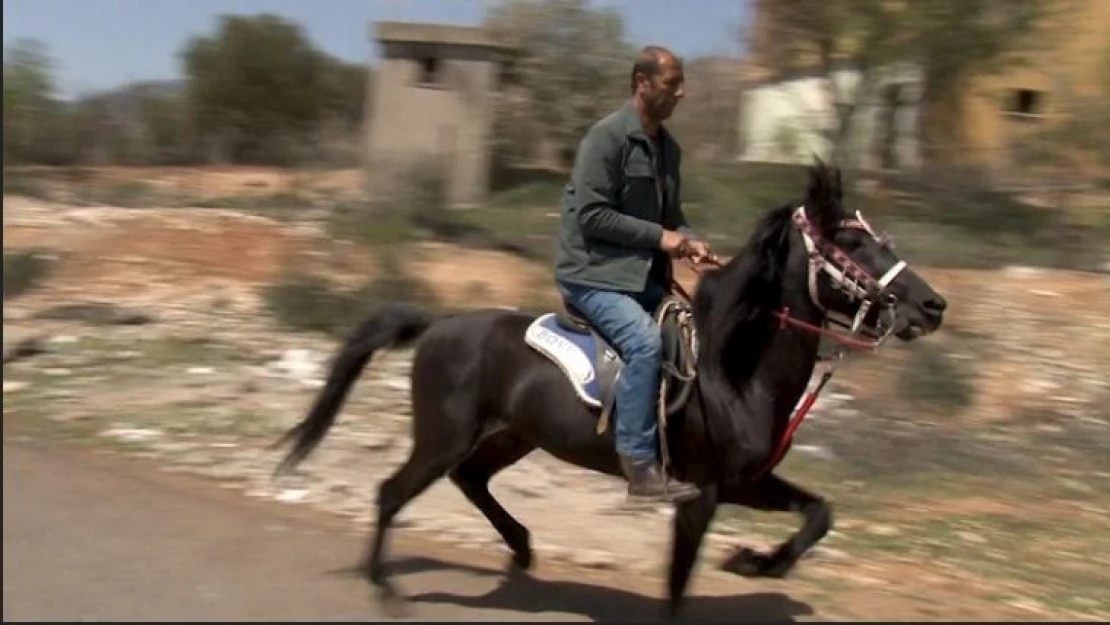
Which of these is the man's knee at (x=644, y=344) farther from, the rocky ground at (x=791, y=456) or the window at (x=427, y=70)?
the window at (x=427, y=70)

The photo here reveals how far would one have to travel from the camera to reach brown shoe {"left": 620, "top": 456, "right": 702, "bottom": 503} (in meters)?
5.50

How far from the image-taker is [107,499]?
22.2 feet

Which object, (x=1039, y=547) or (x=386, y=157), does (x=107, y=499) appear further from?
(x=386, y=157)

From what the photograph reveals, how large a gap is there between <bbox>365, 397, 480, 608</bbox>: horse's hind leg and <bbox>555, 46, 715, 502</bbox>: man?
2.62ft

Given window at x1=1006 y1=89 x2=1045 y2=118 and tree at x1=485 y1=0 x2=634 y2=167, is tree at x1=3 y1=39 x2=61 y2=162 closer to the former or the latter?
tree at x1=485 y1=0 x2=634 y2=167


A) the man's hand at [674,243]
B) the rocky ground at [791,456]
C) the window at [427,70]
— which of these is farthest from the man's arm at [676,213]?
the window at [427,70]

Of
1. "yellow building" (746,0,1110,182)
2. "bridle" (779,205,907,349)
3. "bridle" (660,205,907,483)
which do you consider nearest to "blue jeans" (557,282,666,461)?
"bridle" (660,205,907,483)

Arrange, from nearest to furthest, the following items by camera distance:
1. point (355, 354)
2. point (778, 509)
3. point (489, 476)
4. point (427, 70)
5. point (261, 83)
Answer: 1. point (778, 509)
2. point (355, 354)
3. point (489, 476)
4. point (427, 70)
5. point (261, 83)

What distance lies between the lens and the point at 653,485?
5.55 m

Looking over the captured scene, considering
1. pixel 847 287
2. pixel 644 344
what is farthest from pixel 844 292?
pixel 644 344

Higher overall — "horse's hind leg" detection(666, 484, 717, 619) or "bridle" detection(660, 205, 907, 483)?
"bridle" detection(660, 205, 907, 483)

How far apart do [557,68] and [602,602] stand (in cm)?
2276

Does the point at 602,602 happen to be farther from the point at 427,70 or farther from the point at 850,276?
the point at 427,70

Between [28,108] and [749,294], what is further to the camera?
[28,108]
